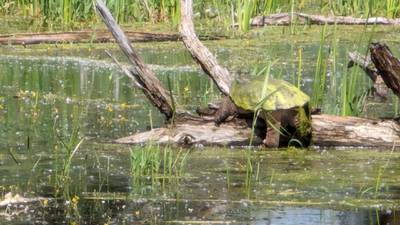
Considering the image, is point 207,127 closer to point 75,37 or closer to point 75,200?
point 75,200

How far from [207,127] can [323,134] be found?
752 mm

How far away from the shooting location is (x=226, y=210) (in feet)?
17.8

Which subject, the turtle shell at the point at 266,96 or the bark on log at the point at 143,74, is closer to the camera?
the turtle shell at the point at 266,96

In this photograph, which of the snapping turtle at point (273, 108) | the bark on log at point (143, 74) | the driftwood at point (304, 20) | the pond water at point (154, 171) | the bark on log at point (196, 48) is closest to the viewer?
the pond water at point (154, 171)

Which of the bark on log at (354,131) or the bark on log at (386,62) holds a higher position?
the bark on log at (386,62)

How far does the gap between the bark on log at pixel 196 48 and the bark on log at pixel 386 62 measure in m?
1.00

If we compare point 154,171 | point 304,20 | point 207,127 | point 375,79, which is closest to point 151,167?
point 154,171

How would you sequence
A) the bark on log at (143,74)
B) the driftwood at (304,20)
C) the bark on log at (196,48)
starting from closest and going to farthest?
1. the bark on log at (143,74)
2. the bark on log at (196,48)
3. the driftwood at (304,20)

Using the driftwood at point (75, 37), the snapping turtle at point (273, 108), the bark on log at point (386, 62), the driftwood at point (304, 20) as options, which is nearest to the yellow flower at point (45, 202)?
the snapping turtle at point (273, 108)

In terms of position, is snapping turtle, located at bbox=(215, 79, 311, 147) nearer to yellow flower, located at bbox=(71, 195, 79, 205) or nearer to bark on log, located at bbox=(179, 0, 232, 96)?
bark on log, located at bbox=(179, 0, 232, 96)

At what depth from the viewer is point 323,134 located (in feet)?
23.5

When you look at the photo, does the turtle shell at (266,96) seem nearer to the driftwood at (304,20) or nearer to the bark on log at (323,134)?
the bark on log at (323,134)

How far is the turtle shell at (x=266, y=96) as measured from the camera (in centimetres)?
704

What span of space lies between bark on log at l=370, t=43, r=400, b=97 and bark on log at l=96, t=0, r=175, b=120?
52.5 inches
